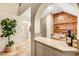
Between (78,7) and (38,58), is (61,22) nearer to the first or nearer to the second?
(78,7)

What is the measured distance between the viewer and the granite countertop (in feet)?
Result: 6.59

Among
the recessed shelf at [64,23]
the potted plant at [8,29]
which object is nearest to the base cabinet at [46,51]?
the recessed shelf at [64,23]

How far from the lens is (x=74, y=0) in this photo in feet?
6.81

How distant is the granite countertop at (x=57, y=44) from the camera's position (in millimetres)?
2008

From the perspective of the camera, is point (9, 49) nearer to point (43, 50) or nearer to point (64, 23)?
point (43, 50)

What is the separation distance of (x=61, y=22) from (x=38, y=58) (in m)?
0.61

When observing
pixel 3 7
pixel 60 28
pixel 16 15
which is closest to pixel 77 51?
pixel 60 28

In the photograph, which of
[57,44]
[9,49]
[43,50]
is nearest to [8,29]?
[9,49]

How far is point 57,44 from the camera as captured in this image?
207 cm

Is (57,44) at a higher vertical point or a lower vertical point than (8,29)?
lower

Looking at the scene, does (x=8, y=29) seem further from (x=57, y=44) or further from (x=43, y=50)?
(x=57, y=44)

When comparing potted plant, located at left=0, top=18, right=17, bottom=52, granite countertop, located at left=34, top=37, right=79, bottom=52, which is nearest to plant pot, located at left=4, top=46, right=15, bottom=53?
potted plant, located at left=0, top=18, right=17, bottom=52

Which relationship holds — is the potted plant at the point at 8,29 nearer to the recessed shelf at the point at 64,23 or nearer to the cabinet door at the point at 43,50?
the cabinet door at the point at 43,50

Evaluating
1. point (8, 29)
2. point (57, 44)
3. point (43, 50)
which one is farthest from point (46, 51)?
point (8, 29)
